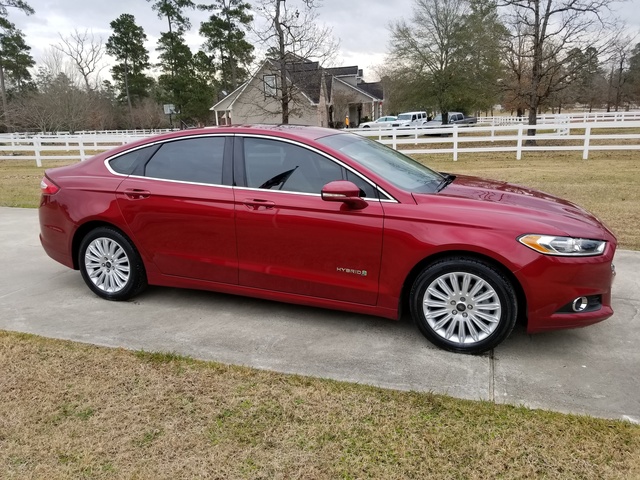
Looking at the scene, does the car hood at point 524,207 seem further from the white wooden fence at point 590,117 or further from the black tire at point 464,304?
the white wooden fence at point 590,117

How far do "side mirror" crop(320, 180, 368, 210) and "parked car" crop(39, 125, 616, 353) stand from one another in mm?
11

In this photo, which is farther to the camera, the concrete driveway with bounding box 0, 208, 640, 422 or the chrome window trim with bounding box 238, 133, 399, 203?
the chrome window trim with bounding box 238, 133, 399, 203

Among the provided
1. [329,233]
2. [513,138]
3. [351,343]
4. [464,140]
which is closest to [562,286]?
[351,343]

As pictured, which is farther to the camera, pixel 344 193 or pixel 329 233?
pixel 329 233

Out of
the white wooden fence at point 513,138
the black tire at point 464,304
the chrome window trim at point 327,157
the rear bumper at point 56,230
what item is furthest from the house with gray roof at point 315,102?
the black tire at point 464,304

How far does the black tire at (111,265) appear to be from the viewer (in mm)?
4418

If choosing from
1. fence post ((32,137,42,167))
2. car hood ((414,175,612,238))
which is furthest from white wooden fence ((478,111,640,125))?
car hood ((414,175,612,238))

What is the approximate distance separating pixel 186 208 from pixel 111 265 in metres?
1.07

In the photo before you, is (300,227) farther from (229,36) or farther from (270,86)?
(229,36)

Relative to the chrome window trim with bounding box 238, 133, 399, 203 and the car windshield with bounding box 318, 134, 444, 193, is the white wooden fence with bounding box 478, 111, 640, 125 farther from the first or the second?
the chrome window trim with bounding box 238, 133, 399, 203

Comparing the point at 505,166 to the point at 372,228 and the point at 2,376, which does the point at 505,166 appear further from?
the point at 2,376

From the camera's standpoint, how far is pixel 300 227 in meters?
3.69

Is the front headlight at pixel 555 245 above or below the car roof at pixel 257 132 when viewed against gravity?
below

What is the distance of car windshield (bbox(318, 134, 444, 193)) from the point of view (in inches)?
148
